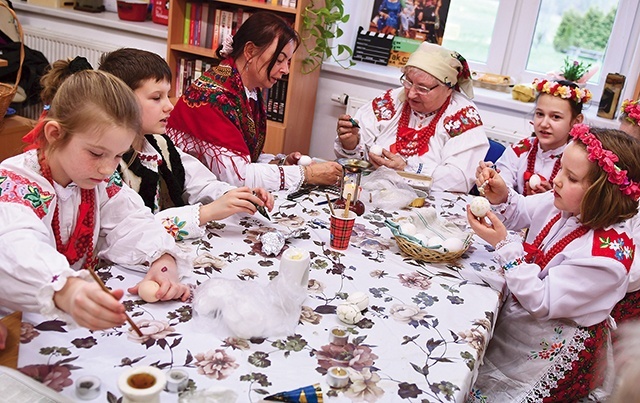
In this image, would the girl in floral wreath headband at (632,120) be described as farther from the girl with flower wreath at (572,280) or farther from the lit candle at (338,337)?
the lit candle at (338,337)

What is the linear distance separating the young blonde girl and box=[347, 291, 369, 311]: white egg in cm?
37

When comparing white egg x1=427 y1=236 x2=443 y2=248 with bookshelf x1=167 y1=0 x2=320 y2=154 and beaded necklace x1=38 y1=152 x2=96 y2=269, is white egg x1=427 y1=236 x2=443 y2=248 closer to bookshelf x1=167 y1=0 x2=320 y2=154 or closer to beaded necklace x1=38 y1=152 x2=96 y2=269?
beaded necklace x1=38 y1=152 x2=96 y2=269

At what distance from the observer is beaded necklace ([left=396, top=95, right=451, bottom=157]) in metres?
2.66

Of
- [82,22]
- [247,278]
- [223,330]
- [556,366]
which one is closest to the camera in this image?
[223,330]

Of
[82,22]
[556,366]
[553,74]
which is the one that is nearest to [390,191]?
[556,366]

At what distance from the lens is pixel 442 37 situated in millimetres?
3898

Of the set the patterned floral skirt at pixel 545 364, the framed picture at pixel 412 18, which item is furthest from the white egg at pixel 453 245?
the framed picture at pixel 412 18

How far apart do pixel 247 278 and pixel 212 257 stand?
0.44 ft

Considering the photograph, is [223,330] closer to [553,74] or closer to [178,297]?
[178,297]

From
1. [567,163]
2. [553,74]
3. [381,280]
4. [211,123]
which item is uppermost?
[553,74]

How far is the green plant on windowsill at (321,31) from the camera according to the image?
138 inches

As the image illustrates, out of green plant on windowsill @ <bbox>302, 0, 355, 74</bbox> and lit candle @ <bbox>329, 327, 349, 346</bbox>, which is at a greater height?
green plant on windowsill @ <bbox>302, 0, 355, 74</bbox>

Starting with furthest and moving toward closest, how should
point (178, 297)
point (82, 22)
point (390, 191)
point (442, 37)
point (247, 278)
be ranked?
point (82, 22) < point (442, 37) < point (390, 191) < point (247, 278) < point (178, 297)

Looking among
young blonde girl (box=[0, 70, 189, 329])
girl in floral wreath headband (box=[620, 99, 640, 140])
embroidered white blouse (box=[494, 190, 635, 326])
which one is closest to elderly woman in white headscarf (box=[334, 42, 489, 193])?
girl in floral wreath headband (box=[620, 99, 640, 140])
